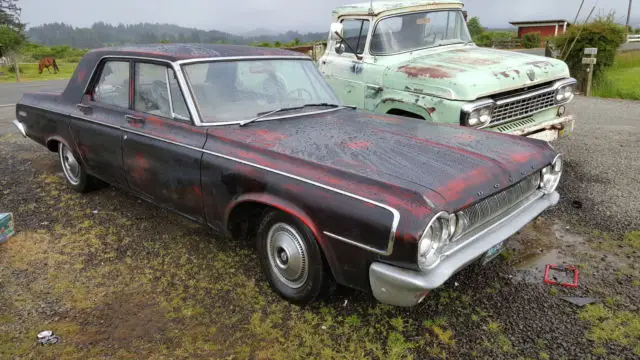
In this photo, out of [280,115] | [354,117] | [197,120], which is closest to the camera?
[197,120]

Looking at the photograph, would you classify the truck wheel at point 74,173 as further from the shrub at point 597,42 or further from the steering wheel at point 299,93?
the shrub at point 597,42

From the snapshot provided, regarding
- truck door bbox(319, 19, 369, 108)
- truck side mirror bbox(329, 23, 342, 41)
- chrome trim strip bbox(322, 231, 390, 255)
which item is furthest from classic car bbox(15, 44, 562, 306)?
truck side mirror bbox(329, 23, 342, 41)

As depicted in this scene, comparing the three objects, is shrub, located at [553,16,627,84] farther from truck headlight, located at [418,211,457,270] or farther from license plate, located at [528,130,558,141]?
truck headlight, located at [418,211,457,270]

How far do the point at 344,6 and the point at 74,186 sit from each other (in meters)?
4.16

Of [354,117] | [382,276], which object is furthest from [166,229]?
[382,276]

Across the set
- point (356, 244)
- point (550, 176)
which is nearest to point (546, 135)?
point (550, 176)

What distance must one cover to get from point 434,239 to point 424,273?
183 mm

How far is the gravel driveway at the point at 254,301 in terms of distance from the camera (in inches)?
109

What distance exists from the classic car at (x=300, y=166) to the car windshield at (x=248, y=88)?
1 centimetres

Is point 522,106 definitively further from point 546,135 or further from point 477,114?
point 477,114

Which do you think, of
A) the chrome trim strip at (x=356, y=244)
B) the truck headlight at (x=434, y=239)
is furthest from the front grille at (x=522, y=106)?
the chrome trim strip at (x=356, y=244)

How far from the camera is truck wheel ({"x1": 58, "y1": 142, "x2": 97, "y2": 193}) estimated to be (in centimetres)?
501

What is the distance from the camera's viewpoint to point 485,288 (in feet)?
11.0

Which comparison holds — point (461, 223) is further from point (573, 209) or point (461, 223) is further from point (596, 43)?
point (596, 43)
